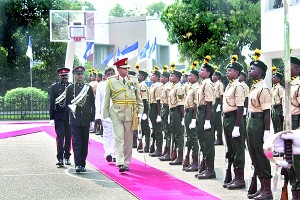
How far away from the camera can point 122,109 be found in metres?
13.4

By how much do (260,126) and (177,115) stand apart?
16.4 feet

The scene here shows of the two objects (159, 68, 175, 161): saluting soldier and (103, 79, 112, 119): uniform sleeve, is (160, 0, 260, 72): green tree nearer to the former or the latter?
(159, 68, 175, 161): saluting soldier

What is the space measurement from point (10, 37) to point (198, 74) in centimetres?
3865

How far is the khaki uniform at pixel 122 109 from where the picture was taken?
13.4 meters

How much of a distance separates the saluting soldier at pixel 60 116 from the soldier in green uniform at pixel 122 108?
1.29m

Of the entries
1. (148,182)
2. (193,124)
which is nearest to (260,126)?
(148,182)

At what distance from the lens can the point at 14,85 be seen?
5112 cm

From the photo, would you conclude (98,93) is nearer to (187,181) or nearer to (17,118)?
(187,181)

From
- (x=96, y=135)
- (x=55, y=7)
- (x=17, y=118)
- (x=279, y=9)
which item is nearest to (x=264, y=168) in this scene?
(x=96, y=135)

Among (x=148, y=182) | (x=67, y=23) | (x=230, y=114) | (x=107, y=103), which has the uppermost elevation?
(x=67, y=23)

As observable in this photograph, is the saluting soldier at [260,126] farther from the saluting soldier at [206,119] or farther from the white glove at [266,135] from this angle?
the saluting soldier at [206,119]

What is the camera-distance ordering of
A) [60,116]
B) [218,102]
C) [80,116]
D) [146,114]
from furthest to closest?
[218,102], [146,114], [60,116], [80,116]

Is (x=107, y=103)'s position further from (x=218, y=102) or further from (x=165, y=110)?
(x=218, y=102)

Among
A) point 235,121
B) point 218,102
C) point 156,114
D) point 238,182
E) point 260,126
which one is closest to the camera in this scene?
point 260,126
